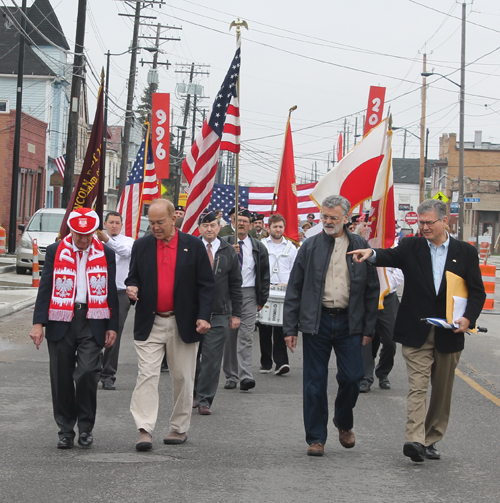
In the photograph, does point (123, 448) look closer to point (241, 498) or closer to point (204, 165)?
point (241, 498)

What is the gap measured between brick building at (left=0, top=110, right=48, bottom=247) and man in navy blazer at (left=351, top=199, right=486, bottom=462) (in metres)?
38.6

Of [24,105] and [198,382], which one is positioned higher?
[24,105]

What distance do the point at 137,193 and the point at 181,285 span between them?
34.2ft

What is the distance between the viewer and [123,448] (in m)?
6.65

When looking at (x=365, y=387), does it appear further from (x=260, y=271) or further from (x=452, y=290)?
(x=452, y=290)

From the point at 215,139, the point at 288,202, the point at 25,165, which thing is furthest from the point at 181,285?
the point at 25,165

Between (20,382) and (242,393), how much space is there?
8.42 feet

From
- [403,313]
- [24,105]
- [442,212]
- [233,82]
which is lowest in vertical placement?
[403,313]

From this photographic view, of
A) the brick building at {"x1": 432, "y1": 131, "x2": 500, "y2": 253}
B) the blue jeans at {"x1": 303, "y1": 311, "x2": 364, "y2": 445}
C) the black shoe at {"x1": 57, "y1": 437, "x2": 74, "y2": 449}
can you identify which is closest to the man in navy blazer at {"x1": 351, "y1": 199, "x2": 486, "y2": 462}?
the blue jeans at {"x1": 303, "y1": 311, "x2": 364, "y2": 445}

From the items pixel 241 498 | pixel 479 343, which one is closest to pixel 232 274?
pixel 241 498

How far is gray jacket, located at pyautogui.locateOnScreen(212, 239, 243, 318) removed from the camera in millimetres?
8523

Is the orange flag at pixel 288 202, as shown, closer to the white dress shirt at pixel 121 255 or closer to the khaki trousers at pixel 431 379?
the white dress shirt at pixel 121 255

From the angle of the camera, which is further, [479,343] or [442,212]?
[479,343]

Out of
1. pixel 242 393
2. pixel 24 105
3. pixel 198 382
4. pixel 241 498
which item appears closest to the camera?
pixel 241 498
